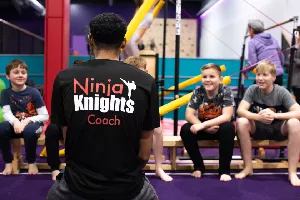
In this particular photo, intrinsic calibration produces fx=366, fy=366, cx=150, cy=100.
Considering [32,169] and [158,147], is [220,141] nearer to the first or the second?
Result: [158,147]

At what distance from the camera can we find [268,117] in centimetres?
270

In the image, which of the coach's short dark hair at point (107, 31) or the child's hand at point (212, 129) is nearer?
the coach's short dark hair at point (107, 31)

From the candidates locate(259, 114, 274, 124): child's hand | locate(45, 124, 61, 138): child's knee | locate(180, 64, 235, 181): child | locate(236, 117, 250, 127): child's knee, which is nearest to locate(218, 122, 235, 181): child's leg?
locate(180, 64, 235, 181): child

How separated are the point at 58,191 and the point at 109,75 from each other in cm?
43

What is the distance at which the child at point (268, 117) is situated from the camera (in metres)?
2.71

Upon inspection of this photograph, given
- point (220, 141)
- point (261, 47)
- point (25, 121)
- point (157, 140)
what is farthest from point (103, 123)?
point (261, 47)

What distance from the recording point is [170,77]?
6609 millimetres

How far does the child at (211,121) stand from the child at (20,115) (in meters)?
1.12

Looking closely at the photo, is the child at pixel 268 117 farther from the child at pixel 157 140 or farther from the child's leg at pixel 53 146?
the child's leg at pixel 53 146

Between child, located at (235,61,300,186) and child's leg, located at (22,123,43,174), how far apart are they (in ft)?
5.02

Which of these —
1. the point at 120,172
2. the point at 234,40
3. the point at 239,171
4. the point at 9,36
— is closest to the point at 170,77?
the point at 234,40

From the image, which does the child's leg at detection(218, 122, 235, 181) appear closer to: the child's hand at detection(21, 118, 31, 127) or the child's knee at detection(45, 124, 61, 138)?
the child's knee at detection(45, 124, 61, 138)

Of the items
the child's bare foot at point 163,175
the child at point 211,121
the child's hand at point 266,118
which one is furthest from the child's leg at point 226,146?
the child's bare foot at point 163,175

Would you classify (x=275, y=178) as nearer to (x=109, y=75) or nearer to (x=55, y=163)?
(x=55, y=163)
